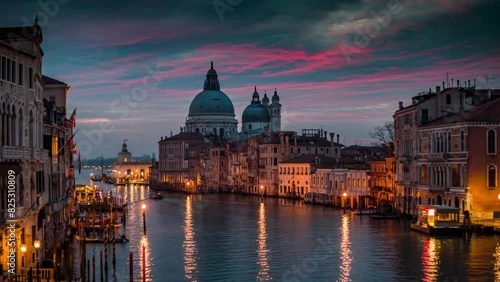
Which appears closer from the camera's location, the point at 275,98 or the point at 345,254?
the point at 345,254

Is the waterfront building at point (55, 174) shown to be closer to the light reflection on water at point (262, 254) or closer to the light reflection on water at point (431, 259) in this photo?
the light reflection on water at point (262, 254)

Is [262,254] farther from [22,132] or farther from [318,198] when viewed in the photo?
[318,198]

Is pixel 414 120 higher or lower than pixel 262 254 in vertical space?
higher

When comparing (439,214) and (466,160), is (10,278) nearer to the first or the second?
(439,214)

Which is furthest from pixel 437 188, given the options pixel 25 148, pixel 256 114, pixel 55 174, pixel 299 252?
pixel 256 114

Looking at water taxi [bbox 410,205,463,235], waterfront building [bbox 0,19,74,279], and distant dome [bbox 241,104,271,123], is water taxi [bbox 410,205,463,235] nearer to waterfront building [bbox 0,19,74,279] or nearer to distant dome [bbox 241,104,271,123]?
waterfront building [bbox 0,19,74,279]

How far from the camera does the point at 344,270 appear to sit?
2847 centimetres

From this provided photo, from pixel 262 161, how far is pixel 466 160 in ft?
153

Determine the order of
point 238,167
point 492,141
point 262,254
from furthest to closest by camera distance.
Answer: point 238,167 → point 492,141 → point 262,254

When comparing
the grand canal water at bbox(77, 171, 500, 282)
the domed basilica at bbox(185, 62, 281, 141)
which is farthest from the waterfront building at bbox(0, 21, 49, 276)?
the domed basilica at bbox(185, 62, 281, 141)

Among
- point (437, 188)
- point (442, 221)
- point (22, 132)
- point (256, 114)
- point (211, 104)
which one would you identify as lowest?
point (442, 221)

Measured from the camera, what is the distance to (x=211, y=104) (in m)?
138

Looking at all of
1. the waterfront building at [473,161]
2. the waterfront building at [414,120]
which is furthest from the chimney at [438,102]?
the waterfront building at [473,161]

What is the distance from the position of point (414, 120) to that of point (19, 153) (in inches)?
1193
